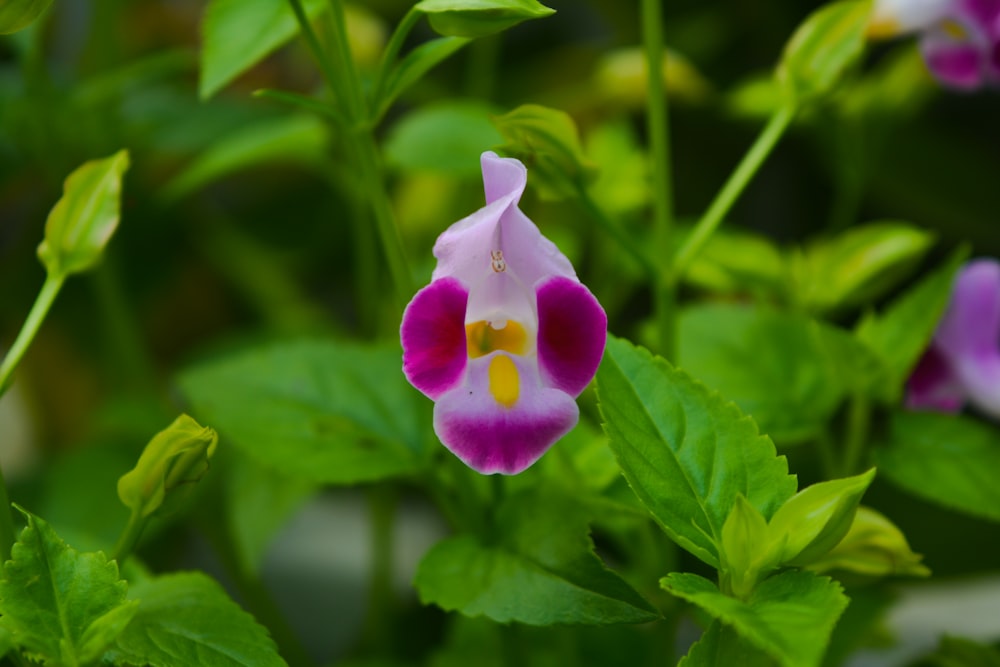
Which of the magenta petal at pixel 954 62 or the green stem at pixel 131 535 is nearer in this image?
the green stem at pixel 131 535

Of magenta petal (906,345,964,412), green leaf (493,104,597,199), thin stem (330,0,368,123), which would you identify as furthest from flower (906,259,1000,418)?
thin stem (330,0,368,123)

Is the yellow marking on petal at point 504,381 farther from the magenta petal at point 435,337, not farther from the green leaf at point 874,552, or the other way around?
the green leaf at point 874,552

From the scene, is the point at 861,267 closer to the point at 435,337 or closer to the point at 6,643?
the point at 435,337

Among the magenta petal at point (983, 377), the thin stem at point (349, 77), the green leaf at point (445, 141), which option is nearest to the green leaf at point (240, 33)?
the thin stem at point (349, 77)

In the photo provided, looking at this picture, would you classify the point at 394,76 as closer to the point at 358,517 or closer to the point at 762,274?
the point at 762,274

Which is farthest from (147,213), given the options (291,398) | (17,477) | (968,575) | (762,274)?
(968,575)

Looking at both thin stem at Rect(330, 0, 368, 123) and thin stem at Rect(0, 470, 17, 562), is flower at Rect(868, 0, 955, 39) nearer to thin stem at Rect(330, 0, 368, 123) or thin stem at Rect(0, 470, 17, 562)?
thin stem at Rect(330, 0, 368, 123)
